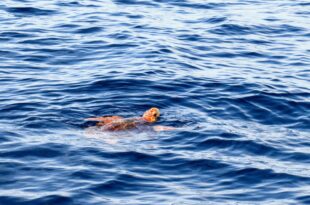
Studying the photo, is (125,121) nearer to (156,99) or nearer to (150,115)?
(150,115)

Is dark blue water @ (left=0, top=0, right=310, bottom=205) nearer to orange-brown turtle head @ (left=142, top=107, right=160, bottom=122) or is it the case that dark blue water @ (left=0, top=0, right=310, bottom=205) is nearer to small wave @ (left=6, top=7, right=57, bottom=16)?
small wave @ (left=6, top=7, right=57, bottom=16)

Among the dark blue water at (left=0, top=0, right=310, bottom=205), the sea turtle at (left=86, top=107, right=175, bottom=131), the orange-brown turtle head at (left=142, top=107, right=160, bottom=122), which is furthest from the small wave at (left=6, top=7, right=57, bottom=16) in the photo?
the orange-brown turtle head at (left=142, top=107, right=160, bottom=122)

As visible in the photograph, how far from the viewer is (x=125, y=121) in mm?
15422

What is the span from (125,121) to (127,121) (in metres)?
0.05

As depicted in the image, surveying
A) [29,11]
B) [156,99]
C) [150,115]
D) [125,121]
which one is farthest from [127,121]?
[29,11]

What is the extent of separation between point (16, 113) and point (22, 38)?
7172 millimetres

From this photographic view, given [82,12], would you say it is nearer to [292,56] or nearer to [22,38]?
[22,38]

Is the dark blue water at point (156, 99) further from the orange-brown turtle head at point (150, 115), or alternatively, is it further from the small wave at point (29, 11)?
the orange-brown turtle head at point (150, 115)

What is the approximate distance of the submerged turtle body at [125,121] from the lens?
1525cm

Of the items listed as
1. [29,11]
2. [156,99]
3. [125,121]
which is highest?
[29,11]

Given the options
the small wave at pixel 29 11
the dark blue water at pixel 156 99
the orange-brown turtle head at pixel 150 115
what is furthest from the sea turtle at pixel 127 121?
the small wave at pixel 29 11

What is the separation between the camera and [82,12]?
2698 centimetres

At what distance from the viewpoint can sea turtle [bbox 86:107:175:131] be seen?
600 inches

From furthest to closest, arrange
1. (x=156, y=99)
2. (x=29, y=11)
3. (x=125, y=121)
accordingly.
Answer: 1. (x=29, y=11)
2. (x=156, y=99)
3. (x=125, y=121)
